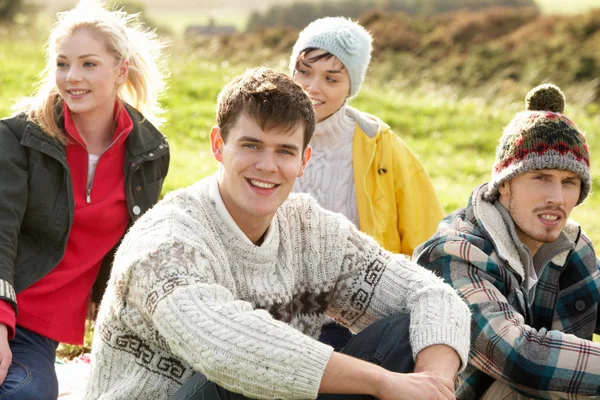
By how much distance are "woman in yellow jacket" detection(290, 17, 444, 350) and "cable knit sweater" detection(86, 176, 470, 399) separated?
51.8 inches

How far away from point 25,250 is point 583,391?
7.93 ft

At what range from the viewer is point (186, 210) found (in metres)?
2.99

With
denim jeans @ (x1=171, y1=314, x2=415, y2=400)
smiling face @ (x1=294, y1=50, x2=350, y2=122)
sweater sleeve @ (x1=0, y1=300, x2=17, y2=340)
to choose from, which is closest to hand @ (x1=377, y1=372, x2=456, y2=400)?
denim jeans @ (x1=171, y1=314, x2=415, y2=400)

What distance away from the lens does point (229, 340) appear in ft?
8.59

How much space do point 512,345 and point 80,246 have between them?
198 cm

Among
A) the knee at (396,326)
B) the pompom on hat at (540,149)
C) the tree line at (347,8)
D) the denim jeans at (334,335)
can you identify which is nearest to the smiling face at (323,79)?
the denim jeans at (334,335)

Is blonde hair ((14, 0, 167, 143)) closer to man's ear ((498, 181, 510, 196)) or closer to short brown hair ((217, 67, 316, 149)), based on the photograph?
short brown hair ((217, 67, 316, 149))

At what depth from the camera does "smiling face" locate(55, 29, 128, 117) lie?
4.09 m

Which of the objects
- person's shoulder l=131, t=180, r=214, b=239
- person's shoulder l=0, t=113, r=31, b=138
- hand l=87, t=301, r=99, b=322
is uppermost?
person's shoulder l=0, t=113, r=31, b=138

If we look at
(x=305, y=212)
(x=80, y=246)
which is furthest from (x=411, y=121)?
(x=305, y=212)

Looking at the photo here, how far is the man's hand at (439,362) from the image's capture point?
2.96 meters

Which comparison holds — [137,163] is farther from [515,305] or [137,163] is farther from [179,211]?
[515,305]

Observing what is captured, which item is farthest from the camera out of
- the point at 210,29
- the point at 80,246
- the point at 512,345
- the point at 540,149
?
the point at 210,29

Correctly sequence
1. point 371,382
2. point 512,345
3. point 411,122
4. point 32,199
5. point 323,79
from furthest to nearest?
point 411,122 → point 323,79 → point 32,199 → point 512,345 → point 371,382
